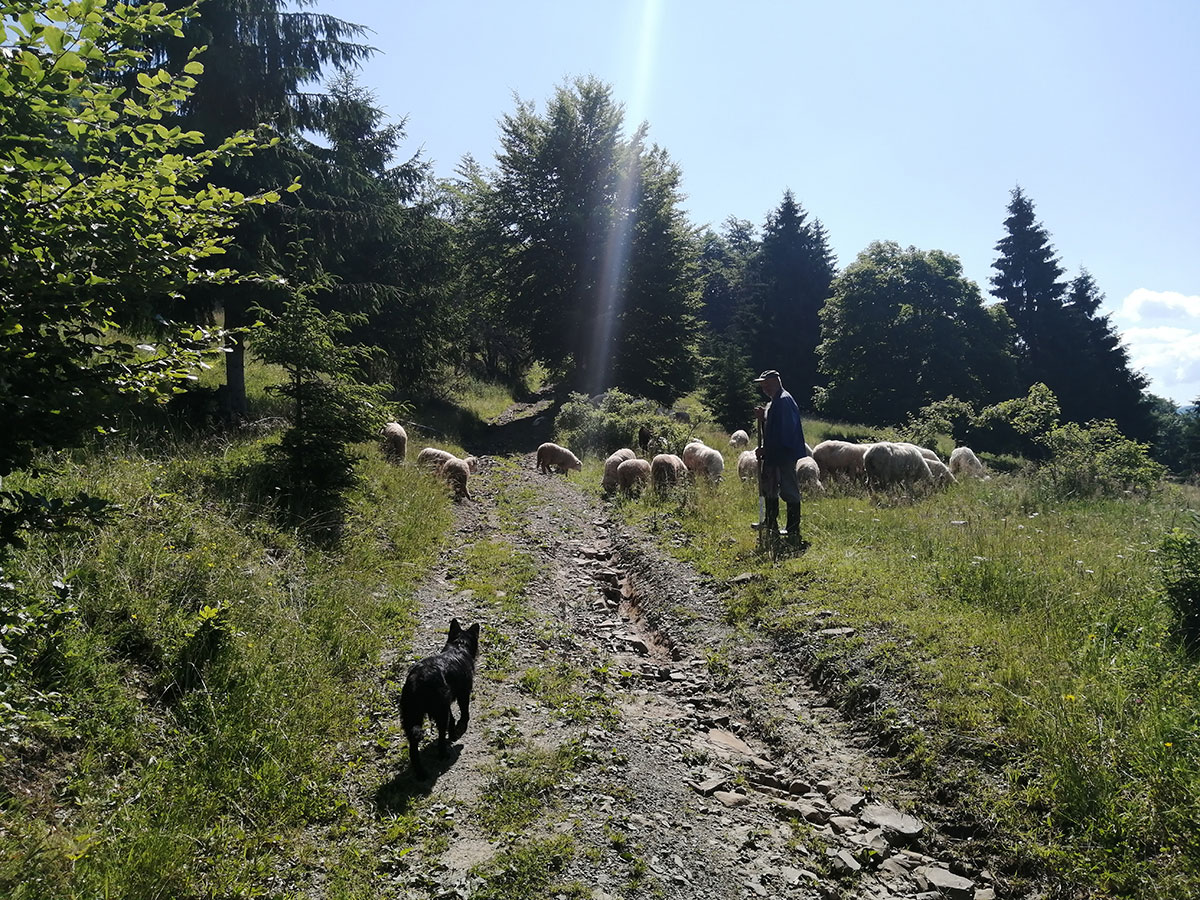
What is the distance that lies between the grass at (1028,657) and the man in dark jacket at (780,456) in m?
0.56

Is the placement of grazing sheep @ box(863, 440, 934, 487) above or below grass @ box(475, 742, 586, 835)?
above

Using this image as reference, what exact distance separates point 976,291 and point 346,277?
36.2 metres

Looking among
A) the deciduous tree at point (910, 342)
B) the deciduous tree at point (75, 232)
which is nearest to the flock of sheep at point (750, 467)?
the deciduous tree at point (75, 232)

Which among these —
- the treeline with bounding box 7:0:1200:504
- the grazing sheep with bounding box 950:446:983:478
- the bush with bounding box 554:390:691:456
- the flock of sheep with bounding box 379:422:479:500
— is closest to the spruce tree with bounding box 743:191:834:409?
the treeline with bounding box 7:0:1200:504

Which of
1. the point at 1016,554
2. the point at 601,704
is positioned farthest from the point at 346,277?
the point at 1016,554

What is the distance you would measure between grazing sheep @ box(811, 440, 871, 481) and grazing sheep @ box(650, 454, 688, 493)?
313 cm

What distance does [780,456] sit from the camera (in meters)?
9.50

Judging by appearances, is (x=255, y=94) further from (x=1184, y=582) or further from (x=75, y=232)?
(x=1184, y=582)

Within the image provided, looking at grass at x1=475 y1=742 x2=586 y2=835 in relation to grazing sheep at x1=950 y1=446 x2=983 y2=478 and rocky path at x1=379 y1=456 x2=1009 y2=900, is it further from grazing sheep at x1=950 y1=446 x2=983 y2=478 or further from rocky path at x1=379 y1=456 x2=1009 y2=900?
grazing sheep at x1=950 y1=446 x2=983 y2=478

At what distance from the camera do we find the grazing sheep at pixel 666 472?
13.2 metres

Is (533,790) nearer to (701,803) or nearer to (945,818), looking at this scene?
(701,803)

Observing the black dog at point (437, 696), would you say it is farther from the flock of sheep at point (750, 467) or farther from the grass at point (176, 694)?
the flock of sheep at point (750, 467)

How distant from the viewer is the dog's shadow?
162 inches

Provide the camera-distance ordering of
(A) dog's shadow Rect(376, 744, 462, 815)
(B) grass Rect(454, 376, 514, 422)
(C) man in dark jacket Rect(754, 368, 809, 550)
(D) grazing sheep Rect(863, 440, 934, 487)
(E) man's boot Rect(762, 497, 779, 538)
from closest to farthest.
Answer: (A) dog's shadow Rect(376, 744, 462, 815), (C) man in dark jacket Rect(754, 368, 809, 550), (E) man's boot Rect(762, 497, 779, 538), (D) grazing sheep Rect(863, 440, 934, 487), (B) grass Rect(454, 376, 514, 422)
